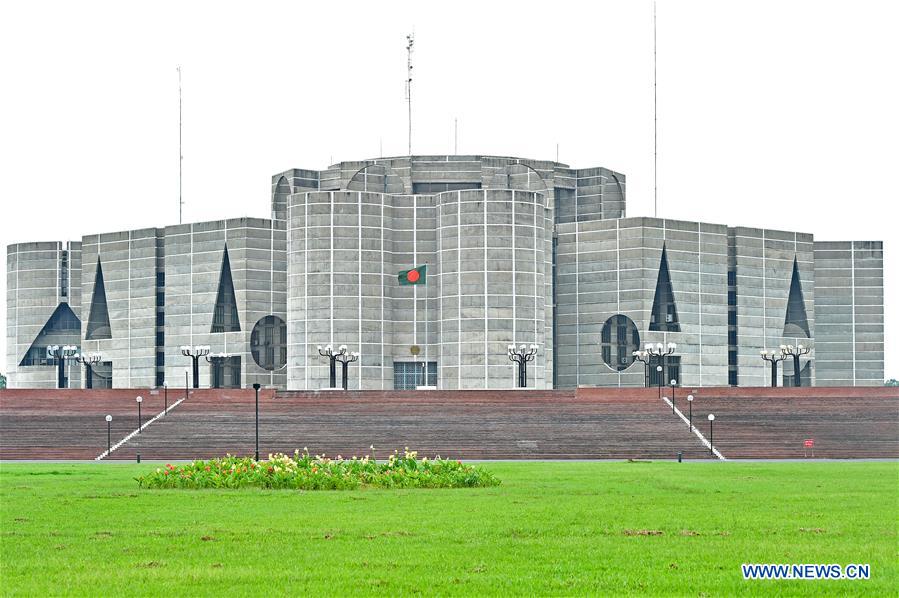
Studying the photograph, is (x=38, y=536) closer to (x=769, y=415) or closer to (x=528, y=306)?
(x=769, y=415)

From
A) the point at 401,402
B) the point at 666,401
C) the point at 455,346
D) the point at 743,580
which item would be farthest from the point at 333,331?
the point at 743,580

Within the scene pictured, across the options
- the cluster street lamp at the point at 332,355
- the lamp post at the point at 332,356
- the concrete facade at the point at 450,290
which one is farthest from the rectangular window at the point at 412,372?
the lamp post at the point at 332,356

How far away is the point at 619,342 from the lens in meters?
104

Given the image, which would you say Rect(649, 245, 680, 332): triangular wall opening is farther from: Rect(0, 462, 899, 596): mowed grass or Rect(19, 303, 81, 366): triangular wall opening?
Rect(0, 462, 899, 596): mowed grass

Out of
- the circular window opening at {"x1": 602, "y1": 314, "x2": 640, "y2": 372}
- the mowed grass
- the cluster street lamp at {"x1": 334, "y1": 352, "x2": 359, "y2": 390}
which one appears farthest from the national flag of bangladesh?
the mowed grass

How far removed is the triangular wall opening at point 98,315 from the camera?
11225 centimetres

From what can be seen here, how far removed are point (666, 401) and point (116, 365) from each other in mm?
56186

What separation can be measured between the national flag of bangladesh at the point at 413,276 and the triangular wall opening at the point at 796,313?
30849mm

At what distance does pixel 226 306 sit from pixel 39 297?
1924 centimetres

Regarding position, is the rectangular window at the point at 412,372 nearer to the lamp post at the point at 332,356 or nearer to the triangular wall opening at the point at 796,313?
the lamp post at the point at 332,356

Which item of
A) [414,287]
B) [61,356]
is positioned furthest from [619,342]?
[61,356]

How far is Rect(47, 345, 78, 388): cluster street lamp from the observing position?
10444 centimetres

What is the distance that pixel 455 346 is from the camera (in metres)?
99.1

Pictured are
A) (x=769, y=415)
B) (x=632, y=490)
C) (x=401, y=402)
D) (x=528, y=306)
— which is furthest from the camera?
(x=528, y=306)
